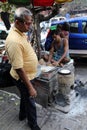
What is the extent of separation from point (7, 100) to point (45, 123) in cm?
114

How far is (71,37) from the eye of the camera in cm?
858

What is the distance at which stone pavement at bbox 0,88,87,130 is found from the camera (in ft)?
13.3

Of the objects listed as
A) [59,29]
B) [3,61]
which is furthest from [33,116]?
[59,29]

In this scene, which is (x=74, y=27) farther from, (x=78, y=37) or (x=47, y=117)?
(x=47, y=117)

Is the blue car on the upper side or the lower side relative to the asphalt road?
upper

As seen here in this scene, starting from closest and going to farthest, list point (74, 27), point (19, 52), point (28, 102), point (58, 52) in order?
point (19, 52) → point (28, 102) → point (58, 52) → point (74, 27)

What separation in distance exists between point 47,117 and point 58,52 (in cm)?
190

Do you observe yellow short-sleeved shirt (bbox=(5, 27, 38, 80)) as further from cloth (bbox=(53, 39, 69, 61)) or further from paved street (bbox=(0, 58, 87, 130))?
cloth (bbox=(53, 39, 69, 61))

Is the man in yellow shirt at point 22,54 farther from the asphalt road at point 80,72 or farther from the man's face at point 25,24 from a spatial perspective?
the asphalt road at point 80,72

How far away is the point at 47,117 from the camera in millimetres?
4398

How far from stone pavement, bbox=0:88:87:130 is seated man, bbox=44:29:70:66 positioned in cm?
107

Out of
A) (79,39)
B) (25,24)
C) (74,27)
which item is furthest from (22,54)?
(74,27)

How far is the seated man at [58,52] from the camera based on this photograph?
5574 millimetres

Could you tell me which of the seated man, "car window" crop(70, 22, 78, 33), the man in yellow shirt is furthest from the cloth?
"car window" crop(70, 22, 78, 33)
